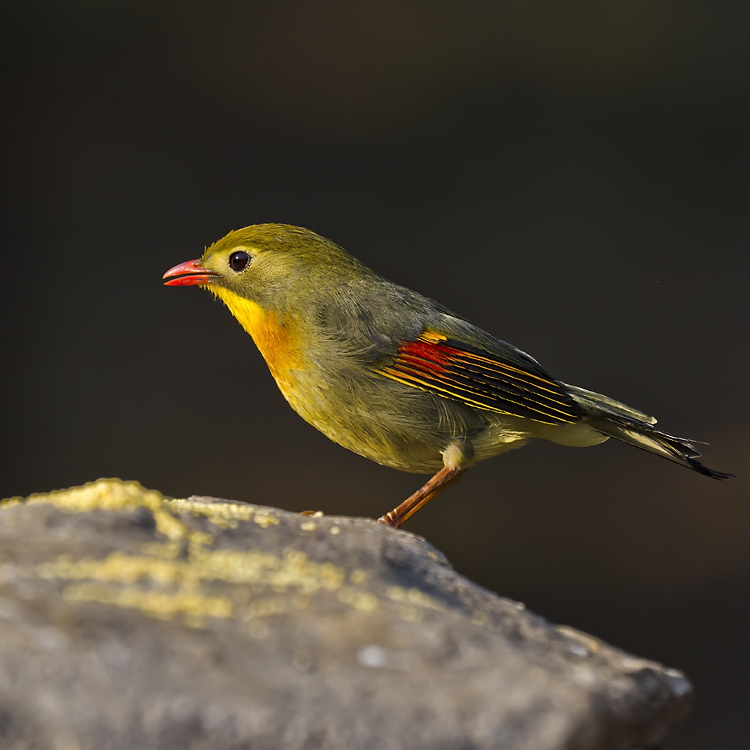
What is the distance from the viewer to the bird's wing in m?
2.22

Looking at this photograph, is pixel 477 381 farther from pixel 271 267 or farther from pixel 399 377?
pixel 271 267

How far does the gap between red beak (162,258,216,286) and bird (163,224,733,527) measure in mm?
95

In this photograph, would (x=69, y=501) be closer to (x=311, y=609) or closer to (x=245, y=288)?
(x=311, y=609)

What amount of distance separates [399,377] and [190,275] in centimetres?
66

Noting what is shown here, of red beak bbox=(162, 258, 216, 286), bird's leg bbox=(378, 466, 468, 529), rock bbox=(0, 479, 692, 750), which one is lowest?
bird's leg bbox=(378, 466, 468, 529)

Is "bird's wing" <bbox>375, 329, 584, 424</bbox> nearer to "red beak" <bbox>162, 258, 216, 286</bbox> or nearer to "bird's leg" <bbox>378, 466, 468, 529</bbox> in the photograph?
"bird's leg" <bbox>378, 466, 468, 529</bbox>

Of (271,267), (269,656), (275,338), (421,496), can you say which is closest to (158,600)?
(269,656)

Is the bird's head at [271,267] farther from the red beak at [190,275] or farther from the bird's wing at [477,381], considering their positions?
the bird's wing at [477,381]

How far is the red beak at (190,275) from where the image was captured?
2.47 metres

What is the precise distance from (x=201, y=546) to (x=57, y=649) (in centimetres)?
34

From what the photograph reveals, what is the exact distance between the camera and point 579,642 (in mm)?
1474

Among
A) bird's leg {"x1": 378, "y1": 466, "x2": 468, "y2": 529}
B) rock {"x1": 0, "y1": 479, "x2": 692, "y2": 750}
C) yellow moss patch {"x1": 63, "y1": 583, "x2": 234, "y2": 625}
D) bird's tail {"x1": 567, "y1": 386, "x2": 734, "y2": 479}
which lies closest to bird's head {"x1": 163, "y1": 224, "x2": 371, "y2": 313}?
bird's leg {"x1": 378, "y1": 466, "x2": 468, "y2": 529}

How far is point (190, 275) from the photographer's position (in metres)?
2.49

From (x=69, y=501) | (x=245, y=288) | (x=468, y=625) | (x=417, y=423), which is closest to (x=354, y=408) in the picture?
(x=417, y=423)
